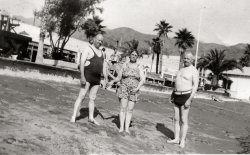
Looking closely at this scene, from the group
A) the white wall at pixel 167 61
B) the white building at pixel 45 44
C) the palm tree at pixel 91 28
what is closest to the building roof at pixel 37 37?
the white building at pixel 45 44

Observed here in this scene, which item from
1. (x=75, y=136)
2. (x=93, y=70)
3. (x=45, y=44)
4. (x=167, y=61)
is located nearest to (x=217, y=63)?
(x=45, y=44)

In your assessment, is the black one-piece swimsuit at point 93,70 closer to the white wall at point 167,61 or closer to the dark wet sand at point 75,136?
the dark wet sand at point 75,136

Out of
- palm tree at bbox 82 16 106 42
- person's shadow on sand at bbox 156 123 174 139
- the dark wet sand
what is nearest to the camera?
the dark wet sand

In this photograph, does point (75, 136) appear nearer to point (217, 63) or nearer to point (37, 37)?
point (37, 37)

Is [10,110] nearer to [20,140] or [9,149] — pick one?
[20,140]

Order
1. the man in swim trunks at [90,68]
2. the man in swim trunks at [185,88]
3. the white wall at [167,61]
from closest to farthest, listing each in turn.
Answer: the man in swim trunks at [185,88] → the man in swim trunks at [90,68] → the white wall at [167,61]

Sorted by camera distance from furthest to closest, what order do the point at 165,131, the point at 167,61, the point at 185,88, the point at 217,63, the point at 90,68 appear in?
the point at 167,61, the point at 217,63, the point at 165,131, the point at 90,68, the point at 185,88

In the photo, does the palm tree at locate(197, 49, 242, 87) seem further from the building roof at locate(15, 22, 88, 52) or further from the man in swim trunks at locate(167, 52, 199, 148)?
the man in swim trunks at locate(167, 52, 199, 148)

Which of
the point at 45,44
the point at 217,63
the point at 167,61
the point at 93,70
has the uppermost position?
the point at 167,61

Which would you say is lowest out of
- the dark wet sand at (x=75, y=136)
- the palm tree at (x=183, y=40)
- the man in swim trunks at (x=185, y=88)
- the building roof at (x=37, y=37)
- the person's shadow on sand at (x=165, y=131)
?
the person's shadow on sand at (x=165, y=131)

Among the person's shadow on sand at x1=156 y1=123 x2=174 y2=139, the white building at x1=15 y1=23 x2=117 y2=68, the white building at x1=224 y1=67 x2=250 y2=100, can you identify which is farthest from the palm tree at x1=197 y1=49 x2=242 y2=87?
the person's shadow on sand at x1=156 y1=123 x2=174 y2=139

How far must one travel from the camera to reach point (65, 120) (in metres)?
6.12

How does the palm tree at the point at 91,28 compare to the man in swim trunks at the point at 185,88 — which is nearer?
the man in swim trunks at the point at 185,88

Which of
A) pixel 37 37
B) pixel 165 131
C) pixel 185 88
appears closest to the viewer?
pixel 185 88
